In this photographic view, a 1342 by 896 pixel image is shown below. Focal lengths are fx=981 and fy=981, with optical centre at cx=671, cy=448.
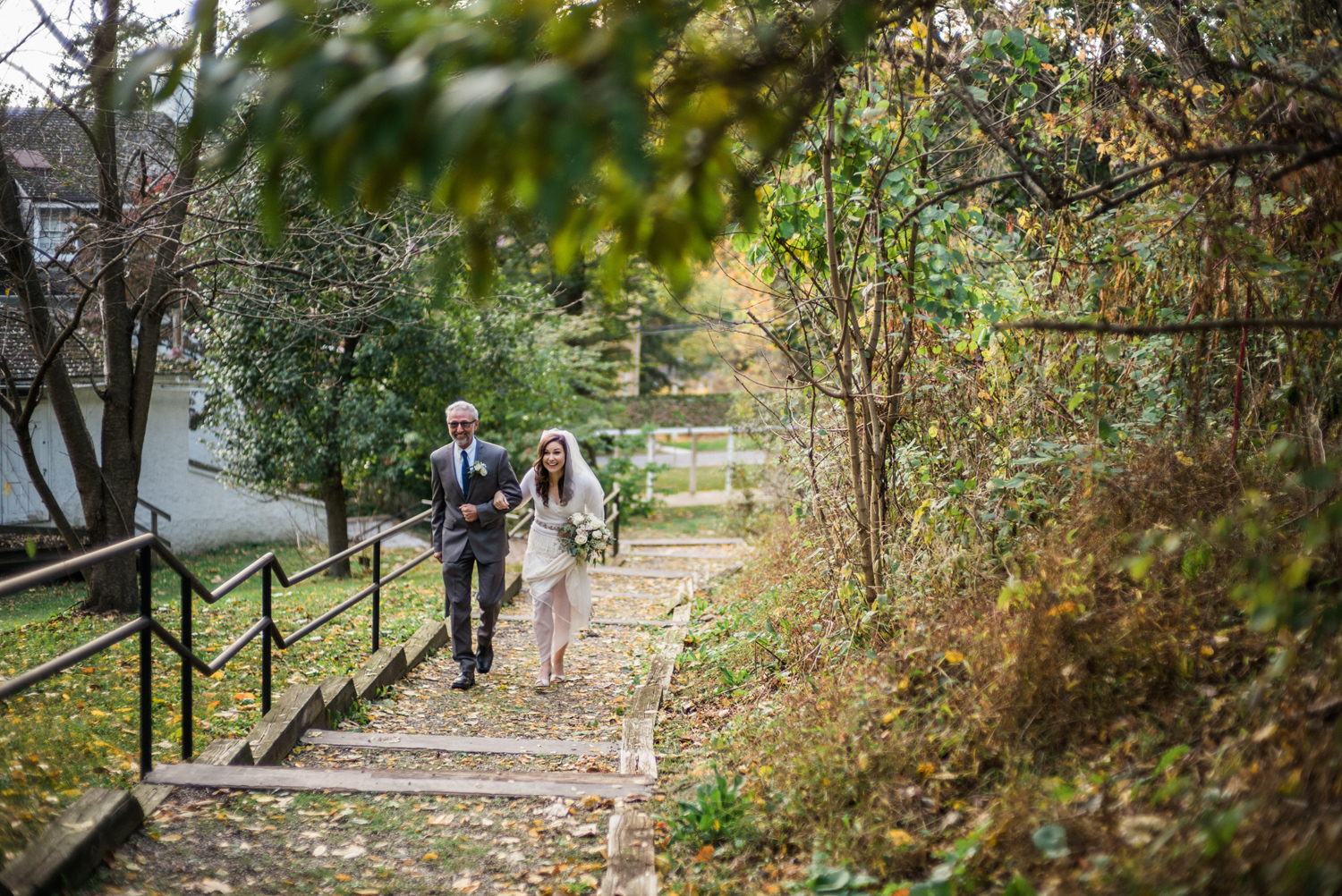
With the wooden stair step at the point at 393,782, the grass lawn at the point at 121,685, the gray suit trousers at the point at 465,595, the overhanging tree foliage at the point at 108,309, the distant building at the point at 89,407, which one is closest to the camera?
the grass lawn at the point at 121,685

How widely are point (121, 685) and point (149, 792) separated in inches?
131

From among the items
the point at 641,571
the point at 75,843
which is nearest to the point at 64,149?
the point at 641,571

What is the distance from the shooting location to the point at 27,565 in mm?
16250

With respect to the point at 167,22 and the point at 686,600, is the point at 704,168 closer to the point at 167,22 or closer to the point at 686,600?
the point at 167,22

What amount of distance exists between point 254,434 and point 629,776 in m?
11.3

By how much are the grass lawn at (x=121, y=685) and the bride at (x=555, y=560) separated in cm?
140

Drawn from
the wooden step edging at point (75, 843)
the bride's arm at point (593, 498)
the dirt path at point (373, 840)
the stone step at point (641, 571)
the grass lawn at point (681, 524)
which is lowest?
the grass lawn at point (681, 524)

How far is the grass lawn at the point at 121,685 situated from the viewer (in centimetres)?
418

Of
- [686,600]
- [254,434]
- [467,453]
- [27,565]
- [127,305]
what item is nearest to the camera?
[467,453]

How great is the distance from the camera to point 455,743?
5.49 meters

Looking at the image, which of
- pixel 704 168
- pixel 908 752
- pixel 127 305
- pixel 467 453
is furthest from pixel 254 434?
pixel 704 168

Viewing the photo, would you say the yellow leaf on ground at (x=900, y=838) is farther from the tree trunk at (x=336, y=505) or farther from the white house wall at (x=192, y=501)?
the white house wall at (x=192, y=501)

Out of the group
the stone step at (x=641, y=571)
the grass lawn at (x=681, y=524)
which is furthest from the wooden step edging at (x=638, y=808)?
the grass lawn at (x=681, y=524)

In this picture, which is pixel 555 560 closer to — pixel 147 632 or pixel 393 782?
pixel 393 782
